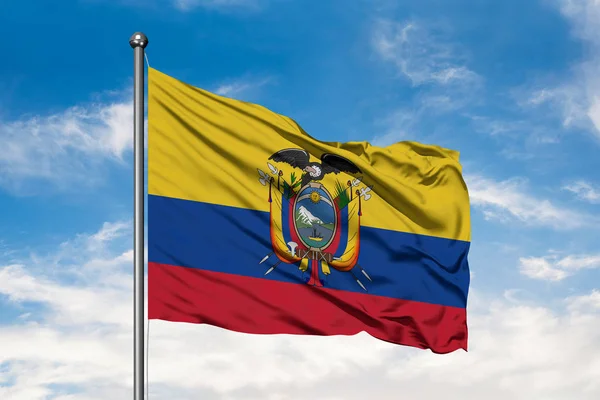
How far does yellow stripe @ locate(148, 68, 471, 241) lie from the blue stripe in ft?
0.50

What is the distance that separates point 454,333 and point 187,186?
472 cm

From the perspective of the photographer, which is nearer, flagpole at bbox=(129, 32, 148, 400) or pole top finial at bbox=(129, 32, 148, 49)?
flagpole at bbox=(129, 32, 148, 400)

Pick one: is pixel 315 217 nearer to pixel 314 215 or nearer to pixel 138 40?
pixel 314 215

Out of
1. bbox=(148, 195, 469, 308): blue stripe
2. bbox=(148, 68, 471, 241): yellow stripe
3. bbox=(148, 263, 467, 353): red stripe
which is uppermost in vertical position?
bbox=(148, 68, 471, 241): yellow stripe

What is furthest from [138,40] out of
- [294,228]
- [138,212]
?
[294,228]

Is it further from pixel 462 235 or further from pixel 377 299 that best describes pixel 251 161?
pixel 462 235

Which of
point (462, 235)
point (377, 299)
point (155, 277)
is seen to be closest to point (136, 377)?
point (155, 277)

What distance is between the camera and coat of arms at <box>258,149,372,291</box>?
500 inches

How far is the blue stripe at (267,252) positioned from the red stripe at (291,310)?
0.11 metres

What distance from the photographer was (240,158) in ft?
40.8

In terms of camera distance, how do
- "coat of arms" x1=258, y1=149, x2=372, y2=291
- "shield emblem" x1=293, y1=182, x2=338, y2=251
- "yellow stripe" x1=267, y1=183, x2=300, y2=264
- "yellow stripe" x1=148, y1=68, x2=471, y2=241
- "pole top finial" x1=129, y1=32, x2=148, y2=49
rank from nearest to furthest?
"pole top finial" x1=129, y1=32, x2=148, y2=49, "yellow stripe" x1=148, y1=68, x2=471, y2=241, "yellow stripe" x1=267, y1=183, x2=300, y2=264, "coat of arms" x1=258, y1=149, x2=372, y2=291, "shield emblem" x1=293, y1=182, x2=338, y2=251

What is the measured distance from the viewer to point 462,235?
14.9 m

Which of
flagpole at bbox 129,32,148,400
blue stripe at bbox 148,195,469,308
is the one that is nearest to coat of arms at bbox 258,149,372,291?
blue stripe at bbox 148,195,469,308

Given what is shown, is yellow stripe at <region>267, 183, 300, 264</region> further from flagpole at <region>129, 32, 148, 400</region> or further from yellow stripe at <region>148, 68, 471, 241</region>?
flagpole at <region>129, 32, 148, 400</region>
